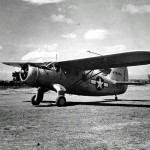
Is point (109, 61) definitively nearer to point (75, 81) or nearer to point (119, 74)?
point (75, 81)

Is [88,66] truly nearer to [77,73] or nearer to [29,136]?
[77,73]

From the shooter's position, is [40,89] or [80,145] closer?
[80,145]

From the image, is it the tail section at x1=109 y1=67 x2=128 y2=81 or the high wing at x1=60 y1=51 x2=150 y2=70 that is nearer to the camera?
the high wing at x1=60 y1=51 x2=150 y2=70

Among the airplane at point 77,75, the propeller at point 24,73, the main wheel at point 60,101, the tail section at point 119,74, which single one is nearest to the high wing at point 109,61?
the airplane at point 77,75

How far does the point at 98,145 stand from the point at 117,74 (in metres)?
14.6

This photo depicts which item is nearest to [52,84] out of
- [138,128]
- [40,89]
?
[40,89]

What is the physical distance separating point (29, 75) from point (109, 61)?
14.6ft

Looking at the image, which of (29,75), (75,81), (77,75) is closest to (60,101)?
(29,75)

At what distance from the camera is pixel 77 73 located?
15.9 meters

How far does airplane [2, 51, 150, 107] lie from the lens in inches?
525

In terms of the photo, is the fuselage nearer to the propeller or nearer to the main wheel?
the propeller

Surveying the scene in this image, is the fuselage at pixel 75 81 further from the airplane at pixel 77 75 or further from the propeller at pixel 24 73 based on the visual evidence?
the propeller at pixel 24 73

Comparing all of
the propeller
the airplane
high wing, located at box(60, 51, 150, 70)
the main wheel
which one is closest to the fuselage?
the airplane

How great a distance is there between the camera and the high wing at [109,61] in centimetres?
1246
